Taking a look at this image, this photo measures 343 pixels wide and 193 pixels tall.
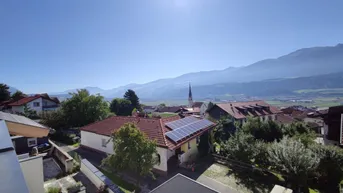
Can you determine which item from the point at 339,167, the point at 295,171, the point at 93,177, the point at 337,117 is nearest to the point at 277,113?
the point at 337,117

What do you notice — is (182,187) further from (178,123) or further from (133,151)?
(178,123)

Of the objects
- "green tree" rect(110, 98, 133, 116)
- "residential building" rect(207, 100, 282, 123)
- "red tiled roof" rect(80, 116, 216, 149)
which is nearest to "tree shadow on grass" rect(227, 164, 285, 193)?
"red tiled roof" rect(80, 116, 216, 149)

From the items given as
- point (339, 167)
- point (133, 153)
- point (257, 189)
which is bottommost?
point (257, 189)

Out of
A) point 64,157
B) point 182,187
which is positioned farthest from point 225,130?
point 182,187

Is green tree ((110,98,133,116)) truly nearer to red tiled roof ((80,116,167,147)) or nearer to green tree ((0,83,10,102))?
green tree ((0,83,10,102))

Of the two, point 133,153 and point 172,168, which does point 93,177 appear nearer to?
point 133,153

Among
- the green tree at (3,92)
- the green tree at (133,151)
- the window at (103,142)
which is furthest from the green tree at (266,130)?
the green tree at (3,92)
